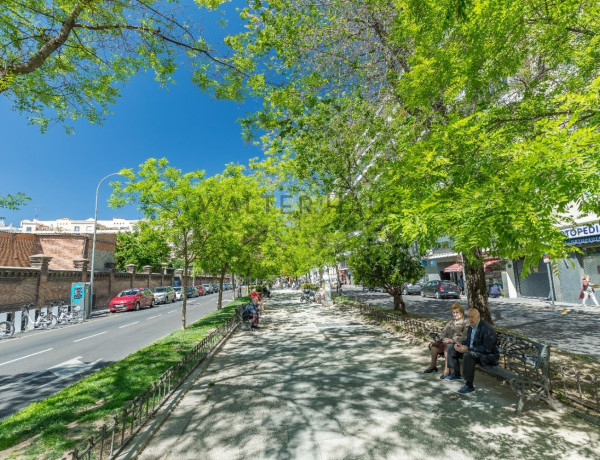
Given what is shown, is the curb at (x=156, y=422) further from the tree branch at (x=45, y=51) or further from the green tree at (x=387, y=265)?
the green tree at (x=387, y=265)

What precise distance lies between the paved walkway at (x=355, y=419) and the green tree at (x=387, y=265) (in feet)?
18.4

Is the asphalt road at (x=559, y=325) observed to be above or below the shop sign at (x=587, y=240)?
below

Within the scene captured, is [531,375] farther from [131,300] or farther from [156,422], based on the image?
[131,300]

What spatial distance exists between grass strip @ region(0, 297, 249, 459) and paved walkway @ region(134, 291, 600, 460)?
1072 millimetres

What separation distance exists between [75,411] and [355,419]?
4.63 m

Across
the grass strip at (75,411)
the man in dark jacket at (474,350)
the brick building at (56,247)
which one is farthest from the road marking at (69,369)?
the brick building at (56,247)

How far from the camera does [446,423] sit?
4.46 metres

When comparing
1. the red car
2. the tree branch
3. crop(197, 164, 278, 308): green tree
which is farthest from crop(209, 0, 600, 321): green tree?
the red car

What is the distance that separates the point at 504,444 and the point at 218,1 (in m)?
9.21

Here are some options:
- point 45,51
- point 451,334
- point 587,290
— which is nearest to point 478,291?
point 451,334

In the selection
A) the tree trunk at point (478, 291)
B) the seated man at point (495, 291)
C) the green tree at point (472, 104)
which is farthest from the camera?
the seated man at point (495, 291)

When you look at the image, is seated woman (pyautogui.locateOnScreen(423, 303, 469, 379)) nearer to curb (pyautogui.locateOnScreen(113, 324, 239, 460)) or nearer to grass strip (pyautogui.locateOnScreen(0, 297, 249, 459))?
curb (pyautogui.locateOnScreen(113, 324, 239, 460))

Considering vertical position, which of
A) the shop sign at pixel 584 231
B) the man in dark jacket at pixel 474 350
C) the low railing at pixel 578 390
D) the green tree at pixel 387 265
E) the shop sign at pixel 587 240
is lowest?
the low railing at pixel 578 390

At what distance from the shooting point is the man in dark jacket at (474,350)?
5566mm
